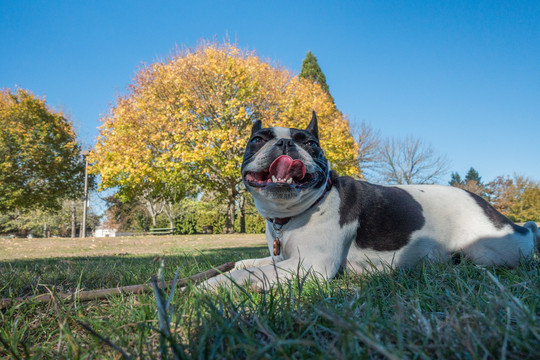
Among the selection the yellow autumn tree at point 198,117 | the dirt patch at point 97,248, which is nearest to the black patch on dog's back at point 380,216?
the dirt patch at point 97,248

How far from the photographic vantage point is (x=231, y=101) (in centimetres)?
1527

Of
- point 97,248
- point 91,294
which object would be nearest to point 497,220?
point 91,294

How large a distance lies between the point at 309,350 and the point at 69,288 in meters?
2.00

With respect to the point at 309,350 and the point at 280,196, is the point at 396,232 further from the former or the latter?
the point at 309,350

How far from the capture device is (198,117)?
53.1 ft

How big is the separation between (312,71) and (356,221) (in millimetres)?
29472

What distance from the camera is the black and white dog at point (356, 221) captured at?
245 cm

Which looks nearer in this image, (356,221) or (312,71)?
(356,221)

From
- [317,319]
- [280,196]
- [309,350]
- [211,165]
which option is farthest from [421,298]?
[211,165]

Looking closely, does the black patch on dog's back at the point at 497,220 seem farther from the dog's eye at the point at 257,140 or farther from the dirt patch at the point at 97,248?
the dirt patch at the point at 97,248

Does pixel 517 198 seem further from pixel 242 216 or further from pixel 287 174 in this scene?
pixel 287 174

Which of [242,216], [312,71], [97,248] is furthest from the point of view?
[312,71]

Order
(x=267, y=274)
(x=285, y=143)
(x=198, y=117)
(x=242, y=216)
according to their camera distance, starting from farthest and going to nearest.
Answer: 1. (x=242, y=216)
2. (x=198, y=117)
3. (x=285, y=143)
4. (x=267, y=274)

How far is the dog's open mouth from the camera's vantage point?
245 cm
